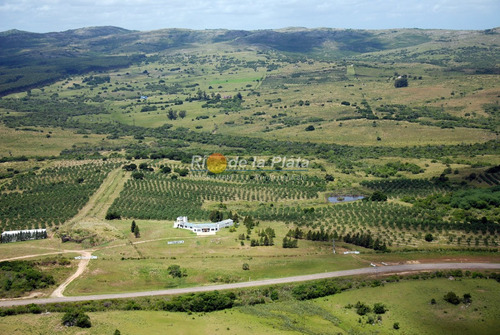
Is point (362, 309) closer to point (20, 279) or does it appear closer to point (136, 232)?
point (136, 232)

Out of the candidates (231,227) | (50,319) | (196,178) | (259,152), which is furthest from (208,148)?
(50,319)

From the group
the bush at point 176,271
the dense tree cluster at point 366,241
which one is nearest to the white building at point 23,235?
the bush at point 176,271

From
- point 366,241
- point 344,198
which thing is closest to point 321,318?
point 366,241

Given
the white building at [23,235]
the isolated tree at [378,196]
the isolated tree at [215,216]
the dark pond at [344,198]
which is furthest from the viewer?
the dark pond at [344,198]

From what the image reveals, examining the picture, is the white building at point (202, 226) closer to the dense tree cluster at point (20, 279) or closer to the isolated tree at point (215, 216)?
the isolated tree at point (215, 216)

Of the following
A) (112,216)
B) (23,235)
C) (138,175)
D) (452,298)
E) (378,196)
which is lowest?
(452,298)

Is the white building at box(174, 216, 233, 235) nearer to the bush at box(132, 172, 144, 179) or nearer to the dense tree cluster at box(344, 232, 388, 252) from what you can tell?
the dense tree cluster at box(344, 232, 388, 252)

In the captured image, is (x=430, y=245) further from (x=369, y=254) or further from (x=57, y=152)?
(x=57, y=152)
